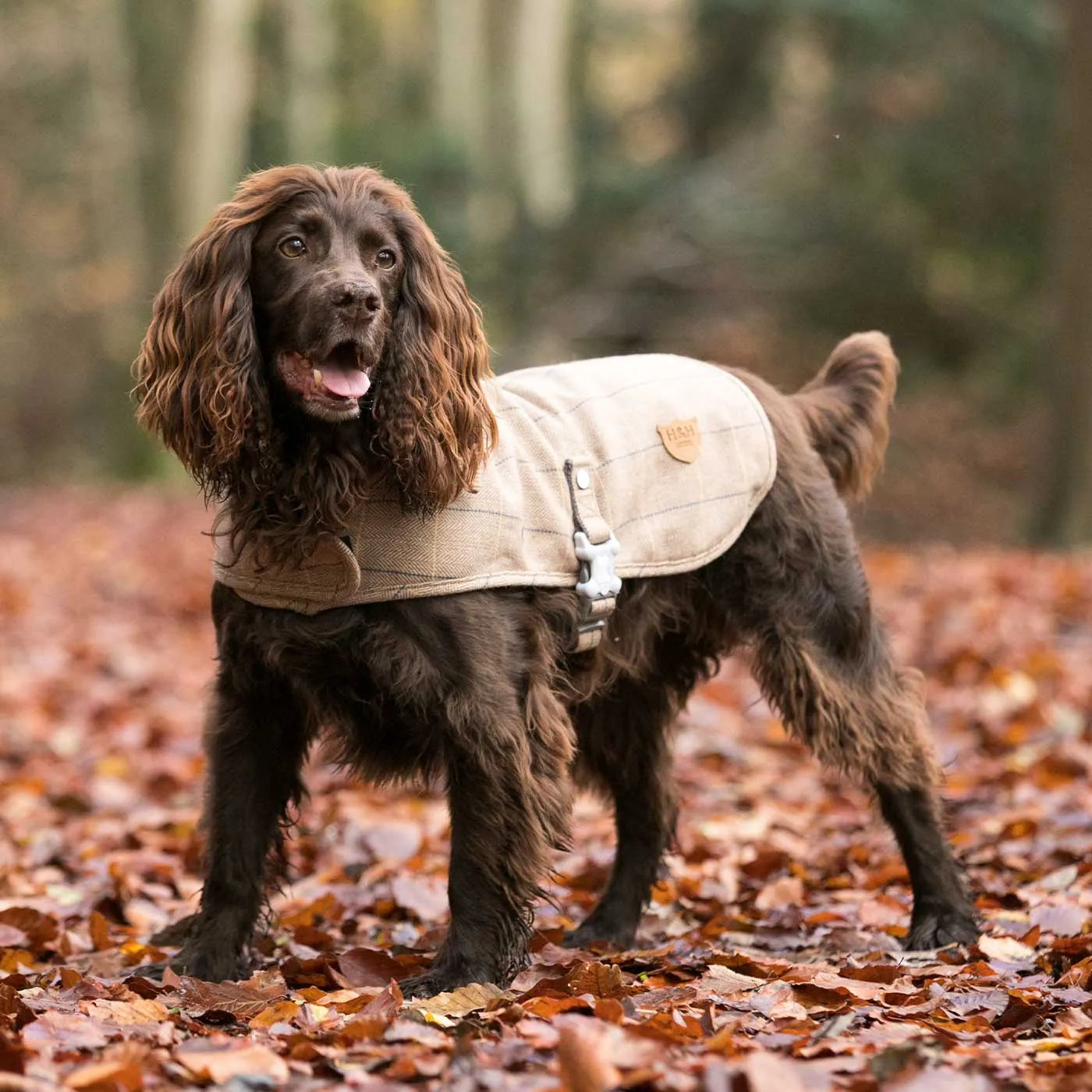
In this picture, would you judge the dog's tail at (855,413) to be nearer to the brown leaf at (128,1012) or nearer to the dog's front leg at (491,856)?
the dog's front leg at (491,856)

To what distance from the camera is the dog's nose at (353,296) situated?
3.38 meters

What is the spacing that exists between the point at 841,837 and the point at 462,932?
2.15 metres

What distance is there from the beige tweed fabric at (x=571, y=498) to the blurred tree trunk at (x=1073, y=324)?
8.35 metres

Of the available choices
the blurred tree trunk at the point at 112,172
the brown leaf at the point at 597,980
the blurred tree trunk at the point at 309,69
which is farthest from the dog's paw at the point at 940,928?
the blurred tree trunk at the point at 309,69

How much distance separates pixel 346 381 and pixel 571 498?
2.36ft

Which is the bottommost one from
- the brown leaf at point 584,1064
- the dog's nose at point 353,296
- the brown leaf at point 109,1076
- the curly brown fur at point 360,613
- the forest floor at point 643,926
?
the forest floor at point 643,926

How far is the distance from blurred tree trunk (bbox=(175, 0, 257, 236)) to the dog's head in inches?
553

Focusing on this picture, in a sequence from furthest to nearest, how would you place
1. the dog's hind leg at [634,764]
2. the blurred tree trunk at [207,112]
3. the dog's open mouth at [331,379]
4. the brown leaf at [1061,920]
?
the blurred tree trunk at [207,112] → the dog's hind leg at [634,764] → the brown leaf at [1061,920] → the dog's open mouth at [331,379]

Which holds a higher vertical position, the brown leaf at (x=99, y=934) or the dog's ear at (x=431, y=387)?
the dog's ear at (x=431, y=387)

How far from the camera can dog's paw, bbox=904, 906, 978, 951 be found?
4113 millimetres

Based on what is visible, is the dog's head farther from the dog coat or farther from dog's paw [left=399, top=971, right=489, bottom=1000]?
dog's paw [left=399, top=971, right=489, bottom=1000]

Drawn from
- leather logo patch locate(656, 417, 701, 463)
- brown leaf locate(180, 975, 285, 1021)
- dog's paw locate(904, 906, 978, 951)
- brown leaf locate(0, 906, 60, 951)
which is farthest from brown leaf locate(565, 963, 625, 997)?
brown leaf locate(0, 906, 60, 951)

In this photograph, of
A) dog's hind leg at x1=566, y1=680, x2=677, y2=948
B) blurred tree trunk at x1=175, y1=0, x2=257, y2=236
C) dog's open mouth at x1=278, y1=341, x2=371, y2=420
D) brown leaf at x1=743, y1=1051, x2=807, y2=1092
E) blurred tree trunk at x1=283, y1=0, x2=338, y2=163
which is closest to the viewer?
brown leaf at x1=743, y1=1051, x2=807, y2=1092

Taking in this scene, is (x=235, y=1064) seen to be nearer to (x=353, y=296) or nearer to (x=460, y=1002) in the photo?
(x=460, y=1002)
